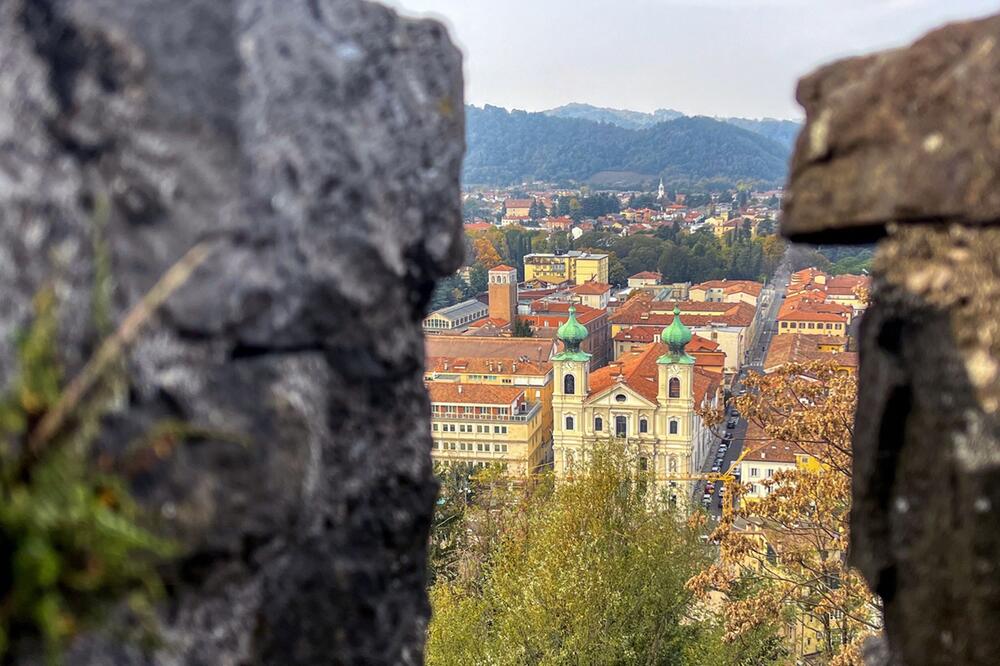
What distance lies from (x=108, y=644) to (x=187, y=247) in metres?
0.74

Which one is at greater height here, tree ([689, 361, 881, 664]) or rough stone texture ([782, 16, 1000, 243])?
rough stone texture ([782, 16, 1000, 243])

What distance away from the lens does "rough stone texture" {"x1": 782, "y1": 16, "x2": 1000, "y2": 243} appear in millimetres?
2186

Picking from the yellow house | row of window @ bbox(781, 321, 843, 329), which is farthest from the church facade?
row of window @ bbox(781, 321, 843, 329)

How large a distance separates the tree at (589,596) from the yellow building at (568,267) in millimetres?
68790

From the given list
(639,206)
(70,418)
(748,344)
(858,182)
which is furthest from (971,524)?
(639,206)

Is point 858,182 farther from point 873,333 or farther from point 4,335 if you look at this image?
point 4,335

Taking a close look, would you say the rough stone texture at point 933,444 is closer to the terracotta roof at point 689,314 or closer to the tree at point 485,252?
the terracotta roof at point 689,314

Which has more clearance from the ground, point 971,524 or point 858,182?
point 858,182

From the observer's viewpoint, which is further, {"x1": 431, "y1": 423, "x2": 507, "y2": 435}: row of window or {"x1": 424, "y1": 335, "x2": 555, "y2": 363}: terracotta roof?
{"x1": 424, "y1": 335, "x2": 555, "y2": 363}: terracotta roof

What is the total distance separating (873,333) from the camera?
7.98 feet

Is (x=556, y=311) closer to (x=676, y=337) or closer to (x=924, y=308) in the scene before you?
(x=676, y=337)

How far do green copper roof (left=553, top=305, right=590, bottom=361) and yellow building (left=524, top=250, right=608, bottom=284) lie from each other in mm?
42474

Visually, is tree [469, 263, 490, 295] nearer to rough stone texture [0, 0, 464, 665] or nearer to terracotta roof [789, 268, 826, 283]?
terracotta roof [789, 268, 826, 283]

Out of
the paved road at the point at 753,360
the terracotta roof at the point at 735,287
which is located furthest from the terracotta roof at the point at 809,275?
the terracotta roof at the point at 735,287
